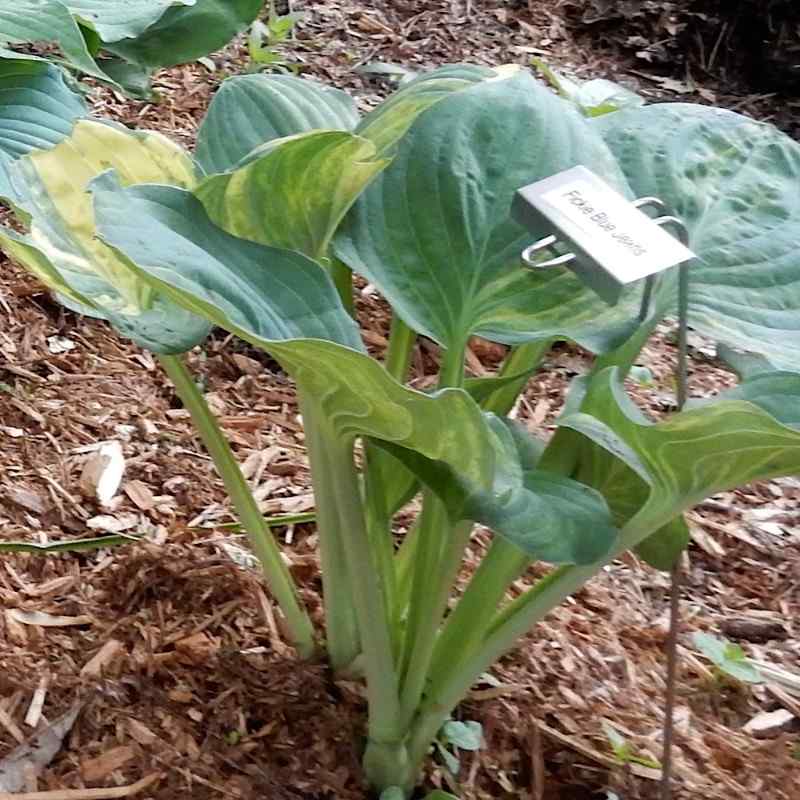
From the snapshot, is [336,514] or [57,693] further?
[57,693]

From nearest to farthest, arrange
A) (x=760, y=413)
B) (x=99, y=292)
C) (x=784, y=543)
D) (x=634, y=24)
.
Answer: (x=760, y=413) → (x=99, y=292) → (x=784, y=543) → (x=634, y=24)

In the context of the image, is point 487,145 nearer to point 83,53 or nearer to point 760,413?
point 760,413

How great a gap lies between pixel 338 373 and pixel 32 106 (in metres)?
0.70

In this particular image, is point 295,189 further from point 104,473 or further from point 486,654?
point 104,473

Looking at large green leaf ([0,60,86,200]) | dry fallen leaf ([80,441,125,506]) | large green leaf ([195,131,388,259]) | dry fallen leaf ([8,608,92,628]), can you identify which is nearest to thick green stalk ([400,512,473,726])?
large green leaf ([195,131,388,259])

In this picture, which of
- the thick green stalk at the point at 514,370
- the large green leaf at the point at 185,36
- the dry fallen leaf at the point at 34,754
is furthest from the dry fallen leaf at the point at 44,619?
the large green leaf at the point at 185,36

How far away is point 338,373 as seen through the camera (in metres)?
0.55

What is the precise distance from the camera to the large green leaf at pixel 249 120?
0.81 m

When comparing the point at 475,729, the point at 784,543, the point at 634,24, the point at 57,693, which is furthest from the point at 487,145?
the point at 634,24

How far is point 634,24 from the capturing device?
2.09m

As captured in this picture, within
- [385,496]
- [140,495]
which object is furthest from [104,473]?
[385,496]

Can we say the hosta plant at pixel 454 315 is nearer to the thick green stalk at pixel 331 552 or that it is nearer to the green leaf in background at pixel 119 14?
the thick green stalk at pixel 331 552

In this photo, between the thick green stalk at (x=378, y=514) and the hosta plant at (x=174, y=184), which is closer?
the hosta plant at (x=174, y=184)

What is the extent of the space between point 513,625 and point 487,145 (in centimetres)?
32
